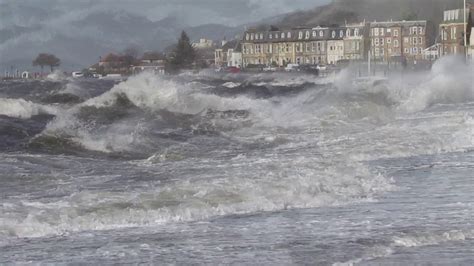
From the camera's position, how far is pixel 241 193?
12.5 m

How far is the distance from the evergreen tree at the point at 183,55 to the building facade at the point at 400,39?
56.8 metres

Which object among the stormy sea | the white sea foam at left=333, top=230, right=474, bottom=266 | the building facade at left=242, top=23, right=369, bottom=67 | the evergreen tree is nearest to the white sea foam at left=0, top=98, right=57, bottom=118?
the stormy sea

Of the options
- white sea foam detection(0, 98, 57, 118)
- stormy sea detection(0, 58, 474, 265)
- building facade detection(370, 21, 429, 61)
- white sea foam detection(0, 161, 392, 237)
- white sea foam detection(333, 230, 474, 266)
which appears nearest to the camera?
white sea foam detection(333, 230, 474, 266)

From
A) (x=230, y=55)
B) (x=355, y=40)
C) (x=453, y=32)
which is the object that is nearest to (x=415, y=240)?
(x=453, y=32)

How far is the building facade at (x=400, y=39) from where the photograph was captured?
431ft

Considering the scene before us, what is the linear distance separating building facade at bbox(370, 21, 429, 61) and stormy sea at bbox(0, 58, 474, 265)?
10540 cm

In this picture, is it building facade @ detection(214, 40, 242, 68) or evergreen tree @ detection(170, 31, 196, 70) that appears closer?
building facade @ detection(214, 40, 242, 68)

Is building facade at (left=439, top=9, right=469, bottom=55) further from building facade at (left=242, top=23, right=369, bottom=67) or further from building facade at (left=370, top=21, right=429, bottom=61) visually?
building facade at (left=242, top=23, right=369, bottom=67)

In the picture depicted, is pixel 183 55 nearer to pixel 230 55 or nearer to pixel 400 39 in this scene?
pixel 230 55

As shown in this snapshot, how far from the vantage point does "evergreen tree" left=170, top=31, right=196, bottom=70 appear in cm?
18268

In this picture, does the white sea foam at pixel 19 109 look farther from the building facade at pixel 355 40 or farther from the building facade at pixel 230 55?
the building facade at pixel 230 55

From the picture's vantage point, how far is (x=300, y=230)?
10.1 m

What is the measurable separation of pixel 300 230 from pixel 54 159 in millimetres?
9766

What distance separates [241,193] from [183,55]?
569 ft
